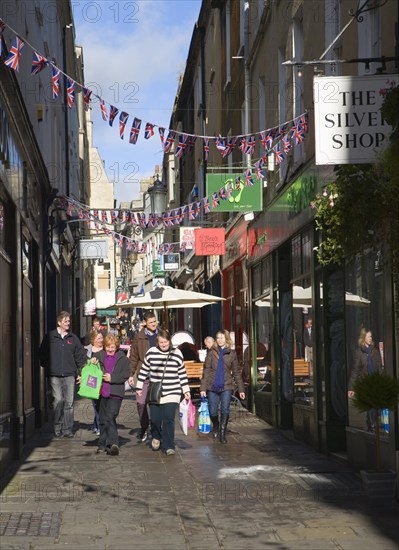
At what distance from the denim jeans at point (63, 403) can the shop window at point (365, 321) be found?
5642mm

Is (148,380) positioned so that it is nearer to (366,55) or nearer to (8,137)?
(8,137)

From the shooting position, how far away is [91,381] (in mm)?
15180

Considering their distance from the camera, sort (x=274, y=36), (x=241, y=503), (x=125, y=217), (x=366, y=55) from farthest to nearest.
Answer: (x=125, y=217) < (x=274, y=36) < (x=366, y=55) < (x=241, y=503)

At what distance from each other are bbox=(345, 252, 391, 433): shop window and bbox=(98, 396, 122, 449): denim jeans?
135 inches

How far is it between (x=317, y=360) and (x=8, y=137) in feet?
17.2

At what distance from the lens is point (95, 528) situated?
9000mm

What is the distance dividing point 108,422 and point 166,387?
940 millimetres

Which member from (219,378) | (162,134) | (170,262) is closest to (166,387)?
(219,378)

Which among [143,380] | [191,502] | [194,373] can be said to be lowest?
[191,502]

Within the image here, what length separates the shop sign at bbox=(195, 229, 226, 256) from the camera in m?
28.1

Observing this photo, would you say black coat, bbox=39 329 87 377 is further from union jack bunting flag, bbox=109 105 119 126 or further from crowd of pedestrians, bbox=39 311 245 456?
union jack bunting flag, bbox=109 105 119 126

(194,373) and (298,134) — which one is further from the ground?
(298,134)

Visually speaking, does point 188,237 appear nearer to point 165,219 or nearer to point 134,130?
point 165,219

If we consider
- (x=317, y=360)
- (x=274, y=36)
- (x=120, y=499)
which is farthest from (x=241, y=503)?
(x=274, y=36)
